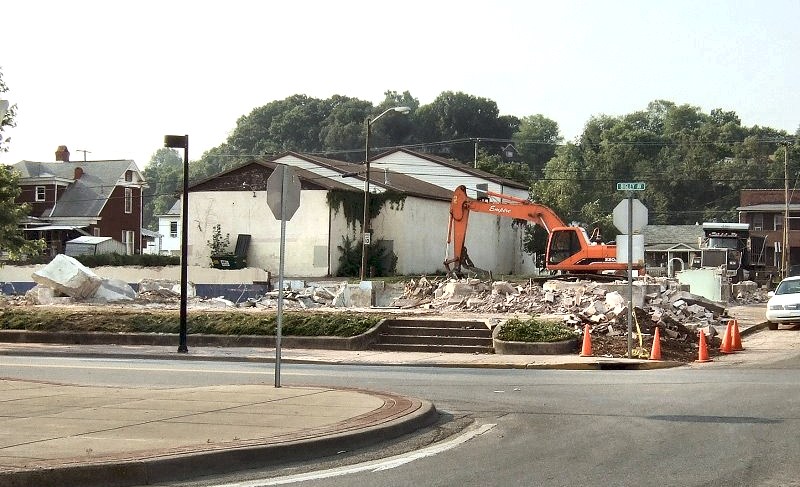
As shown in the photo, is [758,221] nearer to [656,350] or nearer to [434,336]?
[434,336]

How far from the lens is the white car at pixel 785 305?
3200 centimetres

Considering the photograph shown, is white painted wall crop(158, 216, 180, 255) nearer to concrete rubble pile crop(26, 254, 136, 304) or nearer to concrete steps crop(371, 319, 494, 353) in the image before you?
concrete rubble pile crop(26, 254, 136, 304)

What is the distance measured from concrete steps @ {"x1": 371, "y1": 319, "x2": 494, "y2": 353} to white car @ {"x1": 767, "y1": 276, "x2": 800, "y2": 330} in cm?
1029

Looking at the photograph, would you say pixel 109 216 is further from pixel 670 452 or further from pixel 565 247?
pixel 670 452

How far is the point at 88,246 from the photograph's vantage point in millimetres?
68625

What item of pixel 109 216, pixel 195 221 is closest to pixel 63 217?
pixel 109 216

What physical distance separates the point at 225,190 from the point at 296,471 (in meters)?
52.6

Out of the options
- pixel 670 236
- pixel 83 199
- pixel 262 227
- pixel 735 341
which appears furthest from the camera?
pixel 670 236

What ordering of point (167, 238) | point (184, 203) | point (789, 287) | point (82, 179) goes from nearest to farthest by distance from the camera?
point (184, 203) → point (789, 287) → point (82, 179) → point (167, 238)

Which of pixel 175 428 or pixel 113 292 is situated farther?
pixel 113 292

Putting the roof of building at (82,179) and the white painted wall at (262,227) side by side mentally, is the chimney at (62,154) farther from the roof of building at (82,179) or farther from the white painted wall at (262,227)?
the white painted wall at (262,227)

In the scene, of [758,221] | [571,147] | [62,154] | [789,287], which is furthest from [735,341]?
[571,147]

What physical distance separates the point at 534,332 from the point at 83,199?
188 feet

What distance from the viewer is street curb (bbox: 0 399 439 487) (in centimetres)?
Answer: 837
